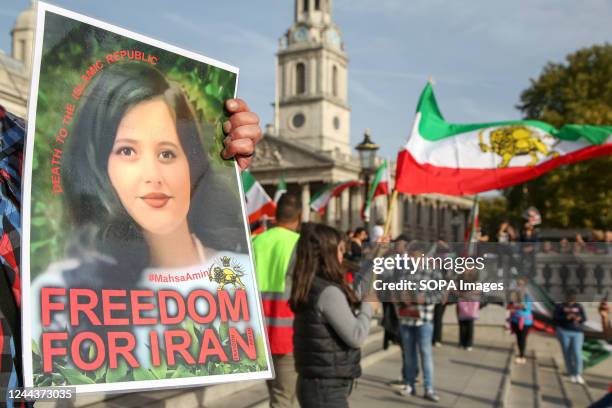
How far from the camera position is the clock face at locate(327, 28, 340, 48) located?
8156cm

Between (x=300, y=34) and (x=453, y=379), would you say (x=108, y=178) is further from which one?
(x=300, y=34)

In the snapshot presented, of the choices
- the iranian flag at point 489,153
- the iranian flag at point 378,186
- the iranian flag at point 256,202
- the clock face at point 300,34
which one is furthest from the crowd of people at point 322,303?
the clock face at point 300,34

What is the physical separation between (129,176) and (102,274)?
25cm

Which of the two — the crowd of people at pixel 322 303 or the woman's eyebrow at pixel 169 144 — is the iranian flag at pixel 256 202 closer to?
the crowd of people at pixel 322 303

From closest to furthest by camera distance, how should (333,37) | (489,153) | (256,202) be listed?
(489,153) < (256,202) < (333,37)

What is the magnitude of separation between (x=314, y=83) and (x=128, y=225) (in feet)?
256

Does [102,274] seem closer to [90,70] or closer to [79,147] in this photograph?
[79,147]

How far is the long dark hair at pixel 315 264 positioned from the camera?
4266mm

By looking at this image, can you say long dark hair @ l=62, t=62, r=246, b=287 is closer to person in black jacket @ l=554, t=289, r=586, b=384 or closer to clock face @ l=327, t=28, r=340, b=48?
person in black jacket @ l=554, t=289, r=586, b=384

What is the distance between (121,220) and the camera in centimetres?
169

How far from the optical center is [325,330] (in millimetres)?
4184

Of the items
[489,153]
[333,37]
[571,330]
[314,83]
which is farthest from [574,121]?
[333,37]

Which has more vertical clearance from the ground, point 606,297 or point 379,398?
point 606,297

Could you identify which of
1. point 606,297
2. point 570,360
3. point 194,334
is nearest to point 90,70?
point 194,334
